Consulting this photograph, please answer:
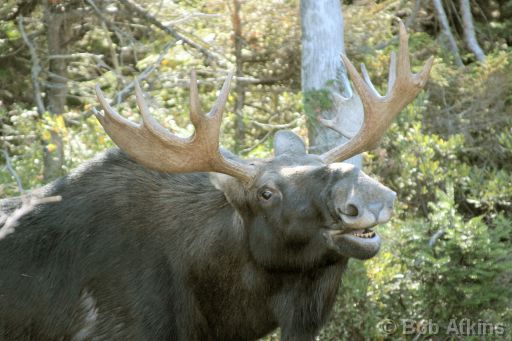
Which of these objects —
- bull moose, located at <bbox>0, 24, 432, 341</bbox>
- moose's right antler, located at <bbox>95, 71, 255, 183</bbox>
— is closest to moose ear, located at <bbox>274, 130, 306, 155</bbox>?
bull moose, located at <bbox>0, 24, 432, 341</bbox>

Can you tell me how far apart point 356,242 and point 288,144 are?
105cm

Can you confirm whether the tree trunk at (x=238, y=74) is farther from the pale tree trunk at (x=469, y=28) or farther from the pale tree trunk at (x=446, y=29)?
the pale tree trunk at (x=469, y=28)

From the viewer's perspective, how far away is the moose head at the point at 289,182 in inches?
179

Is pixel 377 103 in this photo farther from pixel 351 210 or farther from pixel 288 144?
pixel 351 210

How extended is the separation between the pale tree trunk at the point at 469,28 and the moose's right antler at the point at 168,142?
6.82m

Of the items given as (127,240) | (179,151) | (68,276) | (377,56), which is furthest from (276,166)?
(377,56)

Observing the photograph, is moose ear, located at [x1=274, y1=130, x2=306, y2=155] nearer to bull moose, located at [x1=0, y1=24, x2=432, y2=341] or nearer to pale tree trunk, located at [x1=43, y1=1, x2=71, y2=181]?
bull moose, located at [x1=0, y1=24, x2=432, y2=341]

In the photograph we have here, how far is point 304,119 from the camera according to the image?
8.39 m

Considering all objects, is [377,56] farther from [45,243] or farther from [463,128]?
[45,243]

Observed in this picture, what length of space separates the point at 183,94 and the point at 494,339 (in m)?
4.20

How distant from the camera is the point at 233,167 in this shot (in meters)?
5.05

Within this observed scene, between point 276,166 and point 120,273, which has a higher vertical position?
point 276,166

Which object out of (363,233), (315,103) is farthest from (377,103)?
(315,103)

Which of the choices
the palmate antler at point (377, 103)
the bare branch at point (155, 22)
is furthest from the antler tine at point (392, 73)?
the bare branch at point (155, 22)
